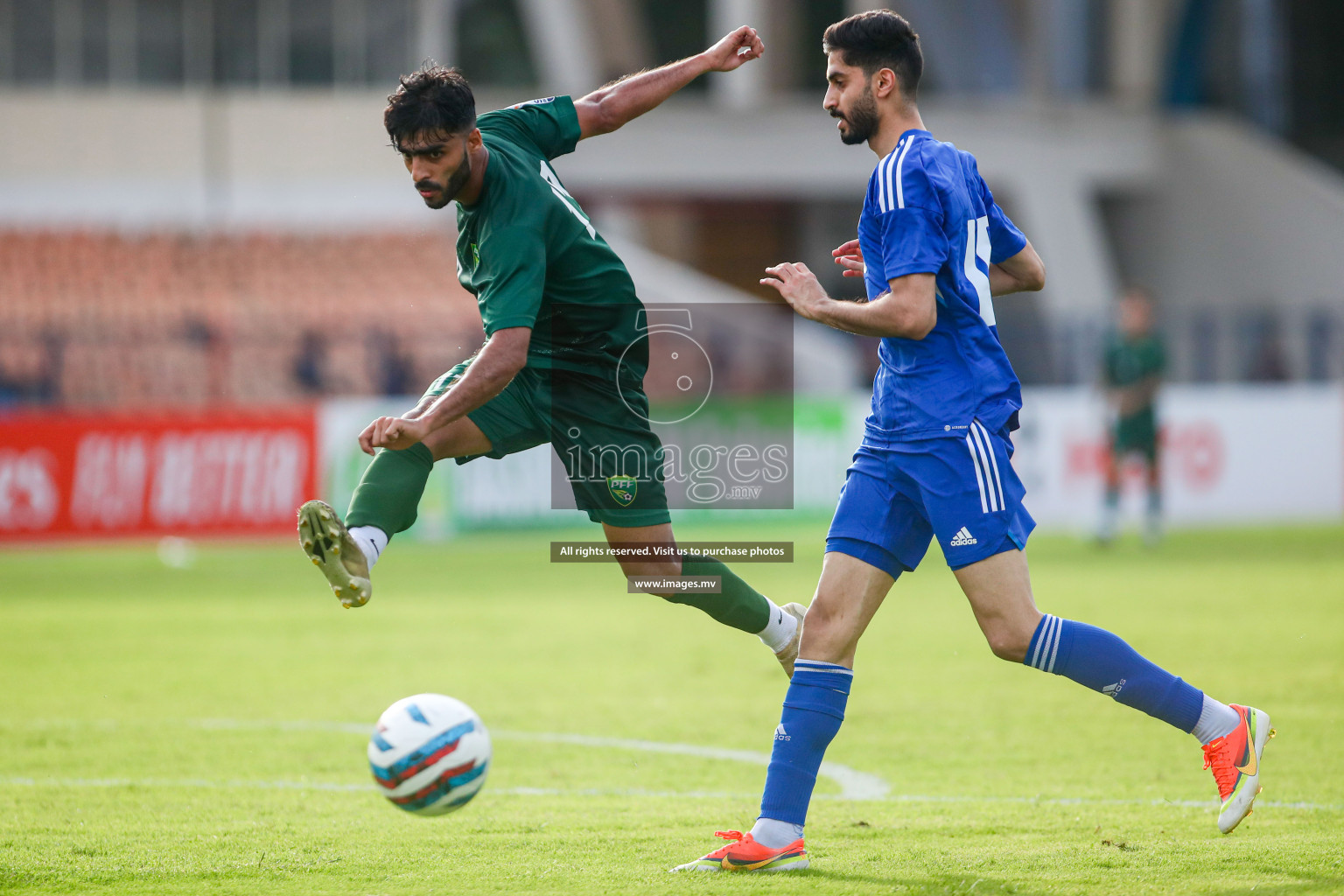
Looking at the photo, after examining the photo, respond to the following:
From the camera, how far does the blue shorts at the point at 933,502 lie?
4.50 meters

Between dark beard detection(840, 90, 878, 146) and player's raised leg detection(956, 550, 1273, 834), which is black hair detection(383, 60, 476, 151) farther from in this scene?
player's raised leg detection(956, 550, 1273, 834)

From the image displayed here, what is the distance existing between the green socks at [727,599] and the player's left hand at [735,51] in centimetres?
187

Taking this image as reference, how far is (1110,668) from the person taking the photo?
4.66 metres

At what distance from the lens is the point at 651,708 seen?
7.93 meters

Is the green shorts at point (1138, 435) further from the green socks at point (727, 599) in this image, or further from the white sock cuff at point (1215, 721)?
the white sock cuff at point (1215, 721)

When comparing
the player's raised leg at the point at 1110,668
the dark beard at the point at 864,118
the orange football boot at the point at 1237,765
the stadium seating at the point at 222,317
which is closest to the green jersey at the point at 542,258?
the dark beard at the point at 864,118

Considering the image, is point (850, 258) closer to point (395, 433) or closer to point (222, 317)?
point (395, 433)

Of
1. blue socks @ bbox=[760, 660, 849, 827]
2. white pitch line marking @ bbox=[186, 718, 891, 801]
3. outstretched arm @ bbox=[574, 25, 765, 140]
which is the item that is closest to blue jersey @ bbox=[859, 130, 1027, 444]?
blue socks @ bbox=[760, 660, 849, 827]

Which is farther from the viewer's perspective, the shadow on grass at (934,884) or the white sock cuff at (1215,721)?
the white sock cuff at (1215,721)

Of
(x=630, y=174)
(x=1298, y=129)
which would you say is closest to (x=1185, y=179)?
(x=1298, y=129)

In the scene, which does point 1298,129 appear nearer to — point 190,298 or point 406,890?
point 190,298

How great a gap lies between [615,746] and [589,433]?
2099 mm

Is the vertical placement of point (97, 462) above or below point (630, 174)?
below

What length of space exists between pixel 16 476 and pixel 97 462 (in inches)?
38.2
